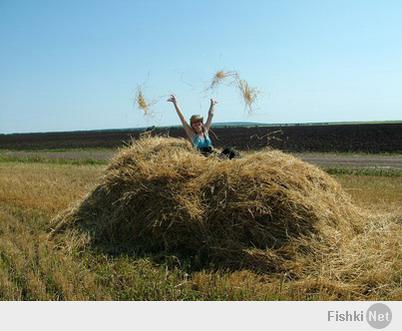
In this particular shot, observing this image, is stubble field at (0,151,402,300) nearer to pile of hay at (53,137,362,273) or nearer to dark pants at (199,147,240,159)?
pile of hay at (53,137,362,273)

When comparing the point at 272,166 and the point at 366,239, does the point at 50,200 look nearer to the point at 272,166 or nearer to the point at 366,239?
the point at 272,166

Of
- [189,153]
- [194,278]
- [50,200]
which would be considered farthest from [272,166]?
[50,200]

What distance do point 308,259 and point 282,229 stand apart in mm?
532

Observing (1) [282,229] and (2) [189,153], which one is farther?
(2) [189,153]

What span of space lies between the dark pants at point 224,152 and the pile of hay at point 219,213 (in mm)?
391

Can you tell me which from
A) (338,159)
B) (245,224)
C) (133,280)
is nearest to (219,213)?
(245,224)

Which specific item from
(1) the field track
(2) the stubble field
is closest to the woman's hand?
(2) the stubble field

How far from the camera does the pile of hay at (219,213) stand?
6.07 meters

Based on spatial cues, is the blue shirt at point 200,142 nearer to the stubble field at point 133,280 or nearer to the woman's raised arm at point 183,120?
the woman's raised arm at point 183,120

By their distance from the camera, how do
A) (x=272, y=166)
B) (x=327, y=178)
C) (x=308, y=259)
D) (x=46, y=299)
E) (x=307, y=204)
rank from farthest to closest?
1. (x=327, y=178)
2. (x=272, y=166)
3. (x=307, y=204)
4. (x=308, y=259)
5. (x=46, y=299)

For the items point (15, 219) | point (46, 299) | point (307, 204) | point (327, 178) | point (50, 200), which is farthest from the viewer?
point (50, 200)

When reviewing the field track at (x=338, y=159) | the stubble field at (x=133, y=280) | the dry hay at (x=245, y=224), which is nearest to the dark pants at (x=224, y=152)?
the dry hay at (x=245, y=224)

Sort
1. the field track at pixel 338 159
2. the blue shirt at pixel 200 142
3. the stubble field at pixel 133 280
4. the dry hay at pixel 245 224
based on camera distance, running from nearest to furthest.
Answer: the stubble field at pixel 133 280 < the dry hay at pixel 245 224 < the blue shirt at pixel 200 142 < the field track at pixel 338 159

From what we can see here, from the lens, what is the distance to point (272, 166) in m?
6.79
